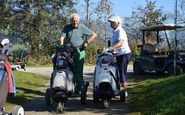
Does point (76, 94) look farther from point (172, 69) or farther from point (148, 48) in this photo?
point (148, 48)

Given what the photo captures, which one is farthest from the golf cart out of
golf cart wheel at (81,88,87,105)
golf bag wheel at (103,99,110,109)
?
golf bag wheel at (103,99,110,109)

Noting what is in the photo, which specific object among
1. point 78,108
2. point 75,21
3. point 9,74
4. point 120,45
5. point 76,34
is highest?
point 75,21

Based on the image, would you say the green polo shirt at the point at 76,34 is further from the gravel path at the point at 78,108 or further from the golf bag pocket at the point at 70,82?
the gravel path at the point at 78,108

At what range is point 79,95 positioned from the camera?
34.4 ft

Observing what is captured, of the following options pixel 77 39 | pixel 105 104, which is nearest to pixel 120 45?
pixel 77 39

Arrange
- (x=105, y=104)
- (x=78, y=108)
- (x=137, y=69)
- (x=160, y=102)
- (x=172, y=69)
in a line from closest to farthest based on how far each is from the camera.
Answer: (x=160, y=102), (x=105, y=104), (x=78, y=108), (x=172, y=69), (x=137, y=69)

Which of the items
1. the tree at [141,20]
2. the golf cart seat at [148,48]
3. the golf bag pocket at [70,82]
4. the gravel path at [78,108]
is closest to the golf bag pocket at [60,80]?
the golf bag pocket at [70,82]

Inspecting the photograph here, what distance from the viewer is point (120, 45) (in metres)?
10.4

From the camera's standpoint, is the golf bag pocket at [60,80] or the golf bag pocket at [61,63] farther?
the golf bag pocket at [61,63]

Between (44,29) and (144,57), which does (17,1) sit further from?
(144,57)

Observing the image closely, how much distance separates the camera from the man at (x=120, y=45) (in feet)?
34.4

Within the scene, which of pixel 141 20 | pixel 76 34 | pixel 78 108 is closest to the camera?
pixel 78 108

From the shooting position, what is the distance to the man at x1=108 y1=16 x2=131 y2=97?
10.5m

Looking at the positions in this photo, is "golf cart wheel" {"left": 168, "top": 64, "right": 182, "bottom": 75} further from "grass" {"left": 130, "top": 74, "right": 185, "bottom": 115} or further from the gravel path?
the gravel path
